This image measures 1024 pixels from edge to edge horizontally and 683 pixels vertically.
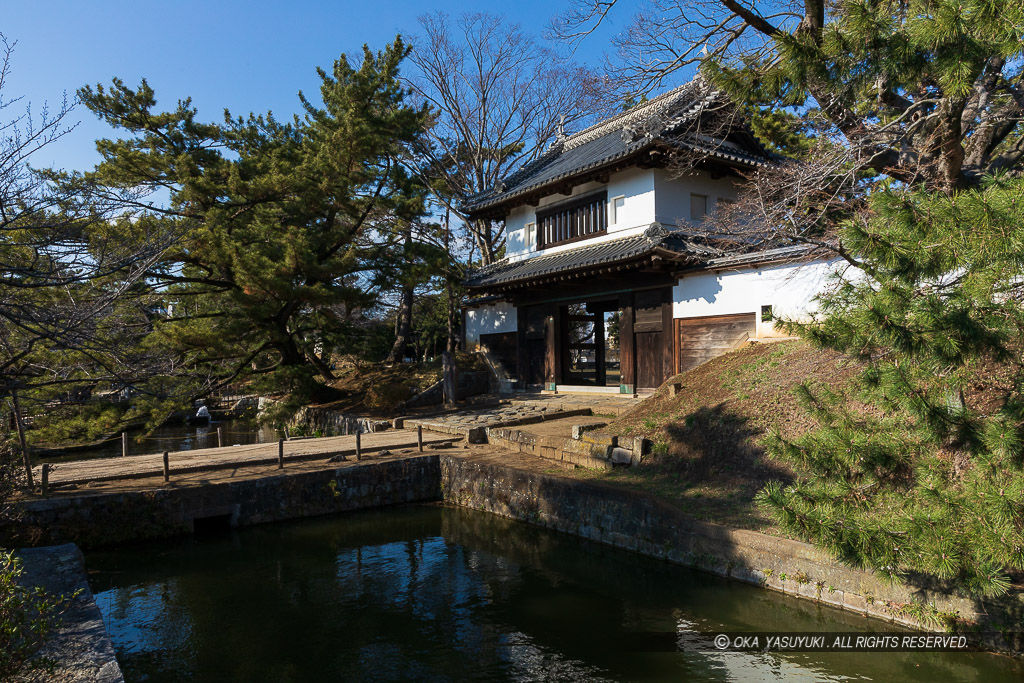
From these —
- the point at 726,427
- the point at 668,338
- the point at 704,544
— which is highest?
the point at 668,338

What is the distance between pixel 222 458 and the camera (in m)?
11.9

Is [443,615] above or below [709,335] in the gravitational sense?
below

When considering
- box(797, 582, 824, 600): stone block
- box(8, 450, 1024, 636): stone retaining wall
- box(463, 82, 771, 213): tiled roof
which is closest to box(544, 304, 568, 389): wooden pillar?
box(463, 82, 771, 213): tiled roof

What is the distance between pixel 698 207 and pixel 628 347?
416 centimetres

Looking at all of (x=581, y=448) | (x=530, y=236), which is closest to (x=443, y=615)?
(x=581, y=448)

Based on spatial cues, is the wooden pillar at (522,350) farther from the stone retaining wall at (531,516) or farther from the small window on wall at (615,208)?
the stone retaining wall at (531,516)

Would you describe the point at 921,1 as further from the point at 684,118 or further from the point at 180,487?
the point at 180,487

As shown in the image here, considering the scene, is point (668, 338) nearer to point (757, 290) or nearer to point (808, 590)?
point (757, 290)

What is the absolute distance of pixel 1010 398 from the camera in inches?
149

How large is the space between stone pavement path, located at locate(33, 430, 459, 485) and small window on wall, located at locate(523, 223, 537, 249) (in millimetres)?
7329

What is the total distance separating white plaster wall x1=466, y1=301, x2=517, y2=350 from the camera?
19219 millimetres

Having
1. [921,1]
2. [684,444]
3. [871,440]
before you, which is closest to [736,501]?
[684,444]

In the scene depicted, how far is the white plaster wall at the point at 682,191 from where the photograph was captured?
569 inches

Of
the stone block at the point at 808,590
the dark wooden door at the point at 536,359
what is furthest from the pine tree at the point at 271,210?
the stone block at the point at 808,590
